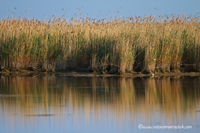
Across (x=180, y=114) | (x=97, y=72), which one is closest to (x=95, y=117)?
(x=180, y=114)

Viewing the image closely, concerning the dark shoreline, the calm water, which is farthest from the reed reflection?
the dark shoreline

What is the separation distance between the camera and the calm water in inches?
209

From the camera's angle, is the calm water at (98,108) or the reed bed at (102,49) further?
the reed bed at (102,49)

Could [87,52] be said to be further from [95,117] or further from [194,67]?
[95,117]

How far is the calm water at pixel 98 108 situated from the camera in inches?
209

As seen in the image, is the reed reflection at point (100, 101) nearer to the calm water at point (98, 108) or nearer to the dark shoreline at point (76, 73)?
the calm water at point (98, 108)

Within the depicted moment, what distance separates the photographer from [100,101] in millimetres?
7215

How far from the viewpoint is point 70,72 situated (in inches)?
514

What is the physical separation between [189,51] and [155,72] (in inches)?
71.8

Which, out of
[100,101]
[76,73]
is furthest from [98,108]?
[76,73]

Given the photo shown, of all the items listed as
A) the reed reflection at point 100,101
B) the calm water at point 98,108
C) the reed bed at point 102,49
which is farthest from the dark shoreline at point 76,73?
the calm water at point 98,108

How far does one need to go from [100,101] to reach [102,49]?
6.04 meters

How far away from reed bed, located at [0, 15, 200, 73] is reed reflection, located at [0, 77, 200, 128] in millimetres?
2479

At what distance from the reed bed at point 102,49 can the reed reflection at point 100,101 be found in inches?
97.6
